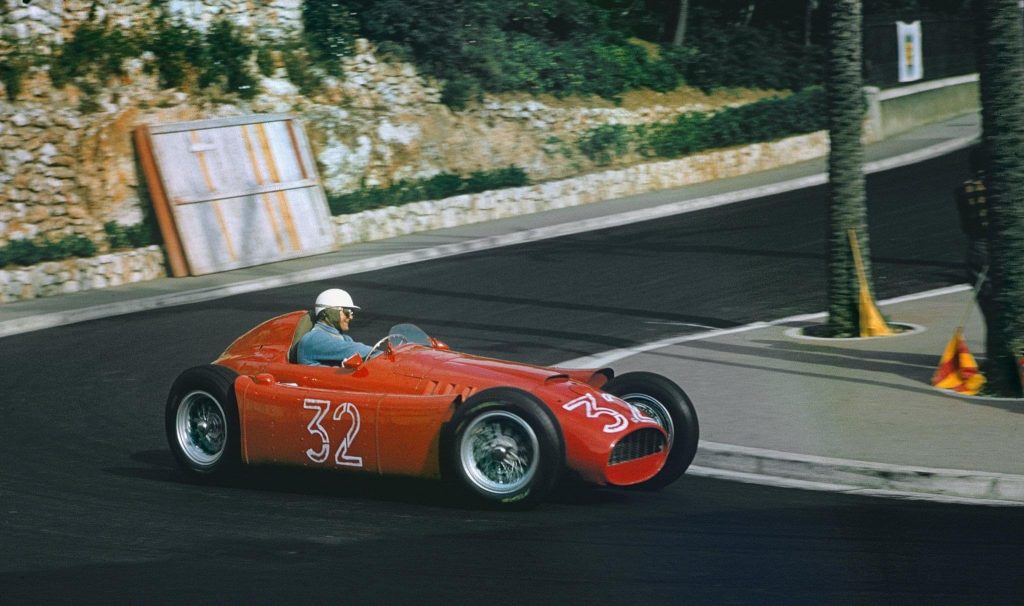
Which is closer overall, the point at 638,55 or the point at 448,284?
the point at 448,284

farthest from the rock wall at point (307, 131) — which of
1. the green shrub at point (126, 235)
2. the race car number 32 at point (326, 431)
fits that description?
the race car number 32 at point (326, 431)

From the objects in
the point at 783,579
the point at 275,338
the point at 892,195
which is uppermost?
the point at 275,338

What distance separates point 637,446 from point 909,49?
3018cm

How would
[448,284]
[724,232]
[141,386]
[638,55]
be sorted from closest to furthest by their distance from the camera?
[141,386]
[448,284]
[724,232]
[638,55]

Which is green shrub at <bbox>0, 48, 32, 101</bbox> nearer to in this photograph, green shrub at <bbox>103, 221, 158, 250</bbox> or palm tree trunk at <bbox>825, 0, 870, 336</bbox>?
green shrub at <bbox>103, 221, 158, 250</bbox>

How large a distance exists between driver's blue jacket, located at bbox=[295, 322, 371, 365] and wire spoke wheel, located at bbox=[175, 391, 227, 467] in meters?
0.75

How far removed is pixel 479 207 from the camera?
26875 mm

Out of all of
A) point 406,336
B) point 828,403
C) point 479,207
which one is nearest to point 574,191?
point 479,207

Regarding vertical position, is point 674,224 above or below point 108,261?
below

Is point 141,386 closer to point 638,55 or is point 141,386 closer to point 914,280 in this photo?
point 914,280

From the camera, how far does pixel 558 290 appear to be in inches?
749

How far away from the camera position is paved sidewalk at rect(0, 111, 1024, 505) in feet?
30.5

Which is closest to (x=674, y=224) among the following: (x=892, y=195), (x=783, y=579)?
(x=892, y=195)

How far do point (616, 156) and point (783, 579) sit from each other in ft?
77.7
